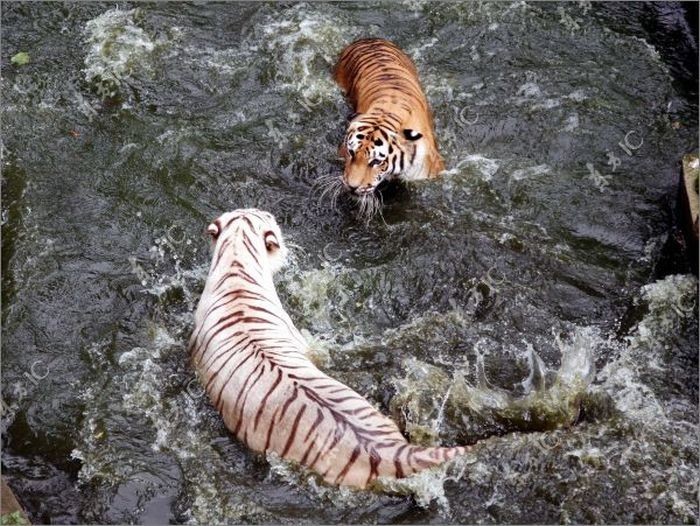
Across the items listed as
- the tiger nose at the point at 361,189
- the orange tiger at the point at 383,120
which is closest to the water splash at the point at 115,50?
the orange tiger at the point at 383,120

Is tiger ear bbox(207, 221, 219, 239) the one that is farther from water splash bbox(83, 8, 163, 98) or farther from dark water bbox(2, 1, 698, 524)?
water splash bbox(83, 8, 163, 98)

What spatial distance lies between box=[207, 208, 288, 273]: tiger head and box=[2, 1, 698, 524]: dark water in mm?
304

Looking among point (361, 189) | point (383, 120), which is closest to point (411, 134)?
point (383, 120)

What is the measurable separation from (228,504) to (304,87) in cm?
280

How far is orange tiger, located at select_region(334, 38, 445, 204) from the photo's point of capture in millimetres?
4012

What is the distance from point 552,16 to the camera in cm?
554

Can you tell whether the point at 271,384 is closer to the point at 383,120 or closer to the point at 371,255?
the point at 371,255

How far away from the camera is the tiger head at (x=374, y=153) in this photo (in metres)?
3.98

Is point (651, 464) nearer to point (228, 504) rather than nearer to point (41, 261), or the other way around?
point (228, 504)

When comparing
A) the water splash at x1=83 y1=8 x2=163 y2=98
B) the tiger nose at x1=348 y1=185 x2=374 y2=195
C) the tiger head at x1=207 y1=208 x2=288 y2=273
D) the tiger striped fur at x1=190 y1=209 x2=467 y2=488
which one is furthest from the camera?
the water splash at x1=83 y1=8 x2=163 y2=98

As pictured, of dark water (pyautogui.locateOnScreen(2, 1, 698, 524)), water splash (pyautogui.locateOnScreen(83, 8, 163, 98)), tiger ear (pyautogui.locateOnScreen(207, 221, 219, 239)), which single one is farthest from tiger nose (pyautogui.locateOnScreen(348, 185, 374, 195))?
water splash (pyautogui.locateOnScreen(83, 8, 163, 98))

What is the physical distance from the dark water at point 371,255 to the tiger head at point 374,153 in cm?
22

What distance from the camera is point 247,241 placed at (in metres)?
3.42

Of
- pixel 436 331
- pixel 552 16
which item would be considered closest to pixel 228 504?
pixel 436 331
